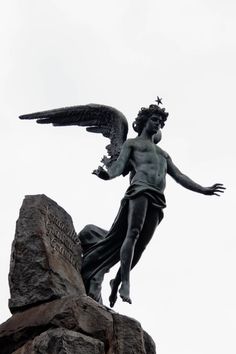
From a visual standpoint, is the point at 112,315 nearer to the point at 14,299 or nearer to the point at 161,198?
the point at 14,299

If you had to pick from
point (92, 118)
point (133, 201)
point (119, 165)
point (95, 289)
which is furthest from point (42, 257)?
point (92, 118)

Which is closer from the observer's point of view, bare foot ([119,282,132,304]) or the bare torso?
bare foot ([119,282,132,304])

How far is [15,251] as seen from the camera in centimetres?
849

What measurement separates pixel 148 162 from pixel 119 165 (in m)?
0.31

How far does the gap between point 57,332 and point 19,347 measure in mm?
528

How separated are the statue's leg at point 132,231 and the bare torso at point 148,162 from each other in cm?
29

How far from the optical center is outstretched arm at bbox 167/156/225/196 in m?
9.62

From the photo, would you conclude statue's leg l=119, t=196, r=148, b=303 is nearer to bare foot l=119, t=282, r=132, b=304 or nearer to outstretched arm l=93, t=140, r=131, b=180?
bare foot l=119, t=282, r=132, b=304

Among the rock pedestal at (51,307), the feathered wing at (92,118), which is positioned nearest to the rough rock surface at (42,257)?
the rock pedestal at (51,307)

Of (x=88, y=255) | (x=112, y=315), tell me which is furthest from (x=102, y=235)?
(x=112, y=315)

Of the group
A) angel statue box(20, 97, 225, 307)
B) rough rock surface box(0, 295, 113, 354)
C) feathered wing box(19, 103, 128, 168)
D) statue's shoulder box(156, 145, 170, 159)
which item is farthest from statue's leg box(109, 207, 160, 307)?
feathered wing box(19, 103, 128, 168)

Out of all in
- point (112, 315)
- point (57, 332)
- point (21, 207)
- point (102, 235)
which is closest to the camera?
point (57, 332)

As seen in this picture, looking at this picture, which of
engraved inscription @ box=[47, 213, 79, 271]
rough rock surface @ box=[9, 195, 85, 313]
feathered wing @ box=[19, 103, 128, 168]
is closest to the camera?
rough rock surface @ box=[9, 195, 85, 313]

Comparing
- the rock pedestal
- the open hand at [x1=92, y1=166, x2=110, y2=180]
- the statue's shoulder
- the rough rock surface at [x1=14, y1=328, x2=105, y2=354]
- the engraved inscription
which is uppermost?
the statue's shoulder
